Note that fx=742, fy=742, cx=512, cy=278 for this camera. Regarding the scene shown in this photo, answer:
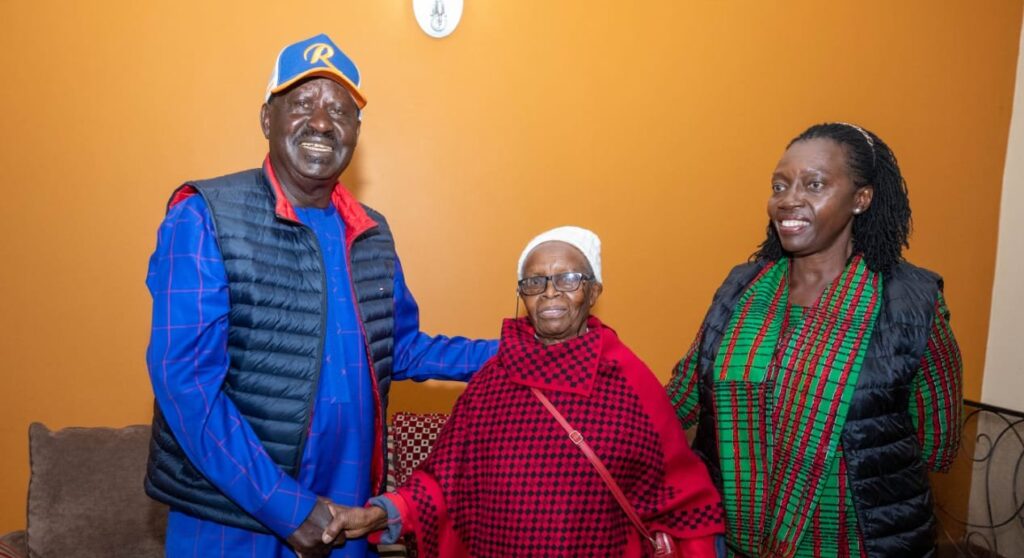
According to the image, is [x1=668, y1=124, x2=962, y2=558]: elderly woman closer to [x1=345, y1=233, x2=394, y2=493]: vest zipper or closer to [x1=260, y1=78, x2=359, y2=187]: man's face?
[x1=345, y1=233, x2=394, y2=493]: vest zipper

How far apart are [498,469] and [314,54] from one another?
1.13 meters

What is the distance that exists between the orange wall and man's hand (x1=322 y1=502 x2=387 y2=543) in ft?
4.44

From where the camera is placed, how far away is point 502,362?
6.52 feet

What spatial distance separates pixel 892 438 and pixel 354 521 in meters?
1.30

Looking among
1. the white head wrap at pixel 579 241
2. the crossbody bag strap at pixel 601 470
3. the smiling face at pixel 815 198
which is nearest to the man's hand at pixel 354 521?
the crossbody bag strap at pixel 601 470

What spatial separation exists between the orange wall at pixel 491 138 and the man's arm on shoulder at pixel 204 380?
53.9 inches

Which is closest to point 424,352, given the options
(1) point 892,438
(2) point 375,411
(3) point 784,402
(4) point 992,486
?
(2) point 375,411

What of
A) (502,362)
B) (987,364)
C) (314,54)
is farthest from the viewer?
(987,364)

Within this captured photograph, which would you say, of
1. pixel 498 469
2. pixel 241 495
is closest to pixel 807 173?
pixel 498 469

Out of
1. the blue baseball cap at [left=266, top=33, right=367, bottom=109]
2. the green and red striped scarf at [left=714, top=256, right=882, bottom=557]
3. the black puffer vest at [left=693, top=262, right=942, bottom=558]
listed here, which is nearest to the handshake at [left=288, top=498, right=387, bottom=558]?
the green and red striped scarf at [left=714, top=256, right=882, bottom=557]

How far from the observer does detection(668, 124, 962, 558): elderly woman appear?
177 centimetres

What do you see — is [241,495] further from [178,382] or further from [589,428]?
[589,428]

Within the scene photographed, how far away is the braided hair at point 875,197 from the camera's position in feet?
6.24

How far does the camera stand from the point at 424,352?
233 cm
